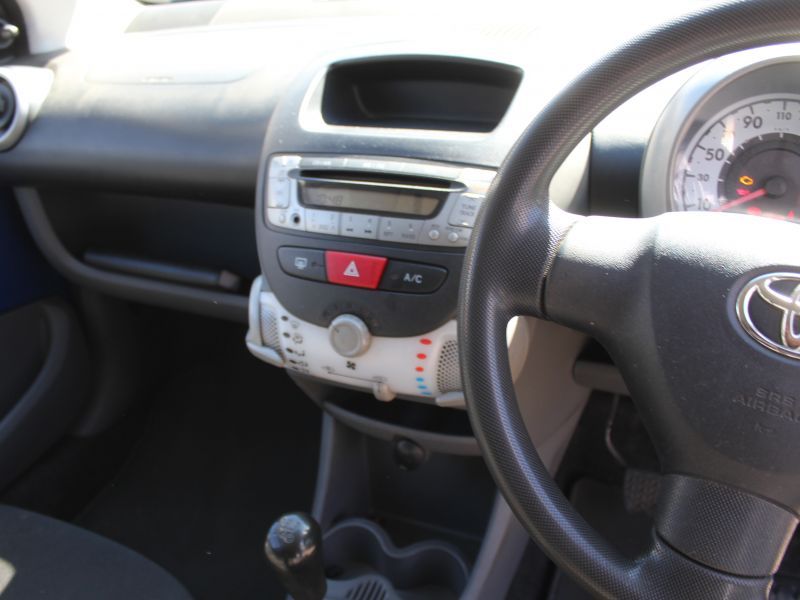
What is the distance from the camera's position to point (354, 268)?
930mm

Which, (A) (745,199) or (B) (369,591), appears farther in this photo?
(B) (369,591)

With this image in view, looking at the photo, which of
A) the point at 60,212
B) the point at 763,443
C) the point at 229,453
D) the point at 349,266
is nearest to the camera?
the point at 763,443

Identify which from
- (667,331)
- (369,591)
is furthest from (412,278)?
(369,591)

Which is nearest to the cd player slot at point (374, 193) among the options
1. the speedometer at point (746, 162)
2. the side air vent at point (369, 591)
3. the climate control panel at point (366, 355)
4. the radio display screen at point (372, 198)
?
the radio display screen at point (372, 198)

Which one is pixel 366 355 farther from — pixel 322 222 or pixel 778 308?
pixel 778 308

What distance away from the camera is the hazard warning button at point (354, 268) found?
3.02ft

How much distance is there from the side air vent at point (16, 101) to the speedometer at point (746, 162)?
1131mm

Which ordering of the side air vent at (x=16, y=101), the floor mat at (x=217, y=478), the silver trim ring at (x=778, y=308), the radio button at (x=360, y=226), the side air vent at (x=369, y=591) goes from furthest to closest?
the floor mat at (x=217, y=478) → the side air vent at (x=16, y=101) → the side air vent at (x=369, y=591) → the radio button at (x=360, y=226) → the silver trim ring at (x=778, y=308)

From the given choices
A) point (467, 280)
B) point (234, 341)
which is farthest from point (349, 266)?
Answer: point (234, 341)

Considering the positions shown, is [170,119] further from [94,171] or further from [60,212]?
[60,212]

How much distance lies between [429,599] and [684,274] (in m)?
0.76

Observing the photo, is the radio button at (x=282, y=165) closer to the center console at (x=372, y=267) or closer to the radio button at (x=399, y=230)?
the center console at (x=372, y=267)

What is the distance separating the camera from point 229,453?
177 cm

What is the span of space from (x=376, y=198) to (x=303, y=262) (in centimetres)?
13
